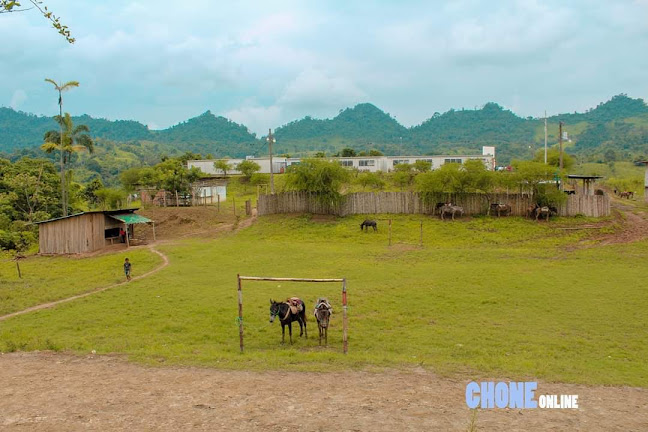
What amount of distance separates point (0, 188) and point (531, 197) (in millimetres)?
51301

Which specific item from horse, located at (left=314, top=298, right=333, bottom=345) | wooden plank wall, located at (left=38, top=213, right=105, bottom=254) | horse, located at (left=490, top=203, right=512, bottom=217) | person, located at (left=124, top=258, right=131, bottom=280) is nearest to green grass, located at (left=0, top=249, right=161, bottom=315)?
person, located at (left=124, top=258, right=131, bottom=280)

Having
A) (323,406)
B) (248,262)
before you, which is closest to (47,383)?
(323,406)

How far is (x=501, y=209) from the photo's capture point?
3928 centimetres

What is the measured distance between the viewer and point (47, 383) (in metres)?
10.5

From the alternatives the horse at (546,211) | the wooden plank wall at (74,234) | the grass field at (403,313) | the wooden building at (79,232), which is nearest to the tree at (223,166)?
the wooden building at (79,232)

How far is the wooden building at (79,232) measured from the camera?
3525 cm

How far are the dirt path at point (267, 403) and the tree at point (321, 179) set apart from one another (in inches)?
1186

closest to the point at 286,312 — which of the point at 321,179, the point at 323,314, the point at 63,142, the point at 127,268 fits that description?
the point at 323,314

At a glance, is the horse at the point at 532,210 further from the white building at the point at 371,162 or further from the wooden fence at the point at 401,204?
the white building at the point at 371,162

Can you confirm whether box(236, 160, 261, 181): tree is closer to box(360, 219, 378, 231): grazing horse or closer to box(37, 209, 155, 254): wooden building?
box(37, 209, 155, 254): wooden building

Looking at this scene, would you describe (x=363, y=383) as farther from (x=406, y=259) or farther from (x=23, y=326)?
(x=406, y=259)

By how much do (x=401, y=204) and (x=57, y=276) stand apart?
2644cm

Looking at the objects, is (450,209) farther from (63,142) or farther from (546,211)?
(63,142)

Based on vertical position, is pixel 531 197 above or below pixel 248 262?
above
